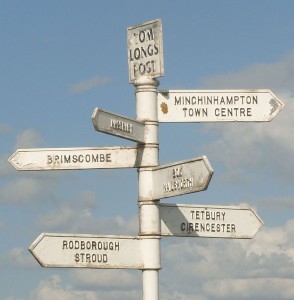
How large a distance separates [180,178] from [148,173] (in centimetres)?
74

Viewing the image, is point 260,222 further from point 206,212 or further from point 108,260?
point 108,260

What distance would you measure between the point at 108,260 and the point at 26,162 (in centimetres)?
140

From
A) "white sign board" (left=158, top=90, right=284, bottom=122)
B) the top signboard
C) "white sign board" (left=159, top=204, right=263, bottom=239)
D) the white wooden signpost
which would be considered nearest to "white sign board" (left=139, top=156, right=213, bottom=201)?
the white wooden signpost

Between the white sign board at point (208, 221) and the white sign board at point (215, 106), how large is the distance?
97 cm

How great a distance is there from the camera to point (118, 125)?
449 inches

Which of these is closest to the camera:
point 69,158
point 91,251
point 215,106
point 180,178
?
point 180,178

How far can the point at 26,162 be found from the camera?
1202 cm

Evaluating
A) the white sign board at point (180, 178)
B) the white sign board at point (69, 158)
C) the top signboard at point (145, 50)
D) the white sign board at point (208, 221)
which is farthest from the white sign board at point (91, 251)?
the top signboard at point (145, 50)

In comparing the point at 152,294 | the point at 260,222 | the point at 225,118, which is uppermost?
the point at 225,118

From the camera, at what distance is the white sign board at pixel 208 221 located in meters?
11.9

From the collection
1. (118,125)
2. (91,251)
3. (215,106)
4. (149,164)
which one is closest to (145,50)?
(215,106)

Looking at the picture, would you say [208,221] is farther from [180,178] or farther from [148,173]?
[180,178]

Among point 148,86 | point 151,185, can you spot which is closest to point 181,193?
point 151,185

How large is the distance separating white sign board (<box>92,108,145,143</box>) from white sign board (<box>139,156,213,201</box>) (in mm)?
421
